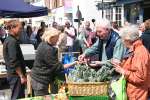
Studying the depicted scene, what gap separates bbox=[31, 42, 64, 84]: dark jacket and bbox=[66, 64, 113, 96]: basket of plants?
0.83 m

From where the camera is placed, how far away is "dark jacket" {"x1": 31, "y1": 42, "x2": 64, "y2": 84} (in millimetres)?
6215

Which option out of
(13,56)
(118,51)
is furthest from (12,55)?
(118,51)

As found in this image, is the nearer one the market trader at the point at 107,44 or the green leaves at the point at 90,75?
the green leaves at the point at 90,75

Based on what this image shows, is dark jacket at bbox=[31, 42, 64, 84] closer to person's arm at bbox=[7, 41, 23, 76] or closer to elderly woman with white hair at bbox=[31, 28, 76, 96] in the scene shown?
elderly woman with white hair at bbox=[31, 28, 76, 96]

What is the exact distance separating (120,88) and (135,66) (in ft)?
1.13

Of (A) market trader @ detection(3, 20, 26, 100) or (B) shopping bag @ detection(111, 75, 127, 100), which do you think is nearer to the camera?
(B) shopping bag @ detection(111, 75, 127, 100)

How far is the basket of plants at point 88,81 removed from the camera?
5.11 m

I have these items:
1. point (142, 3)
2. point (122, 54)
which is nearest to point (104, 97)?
point (122, 54)

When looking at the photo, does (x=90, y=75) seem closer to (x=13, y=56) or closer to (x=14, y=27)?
(x=13, y=56)

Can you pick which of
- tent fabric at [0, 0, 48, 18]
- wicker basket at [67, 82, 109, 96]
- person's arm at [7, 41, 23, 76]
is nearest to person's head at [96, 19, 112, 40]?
wicker basket at [67, 82, 109, 96]

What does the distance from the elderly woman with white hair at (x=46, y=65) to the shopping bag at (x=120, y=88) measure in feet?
3.72

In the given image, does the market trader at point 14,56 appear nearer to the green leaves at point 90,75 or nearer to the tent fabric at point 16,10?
the green leaves at point 90,75

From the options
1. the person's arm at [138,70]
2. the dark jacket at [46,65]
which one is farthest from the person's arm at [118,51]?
the dark jacket at [46,65]

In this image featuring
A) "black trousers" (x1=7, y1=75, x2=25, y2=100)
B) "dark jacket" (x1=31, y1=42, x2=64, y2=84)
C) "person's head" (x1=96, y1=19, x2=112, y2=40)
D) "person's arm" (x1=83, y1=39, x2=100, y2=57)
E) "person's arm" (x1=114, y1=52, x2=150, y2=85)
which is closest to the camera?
"person's arm" (x1=114, y1=52, x2=150, y2=85)
